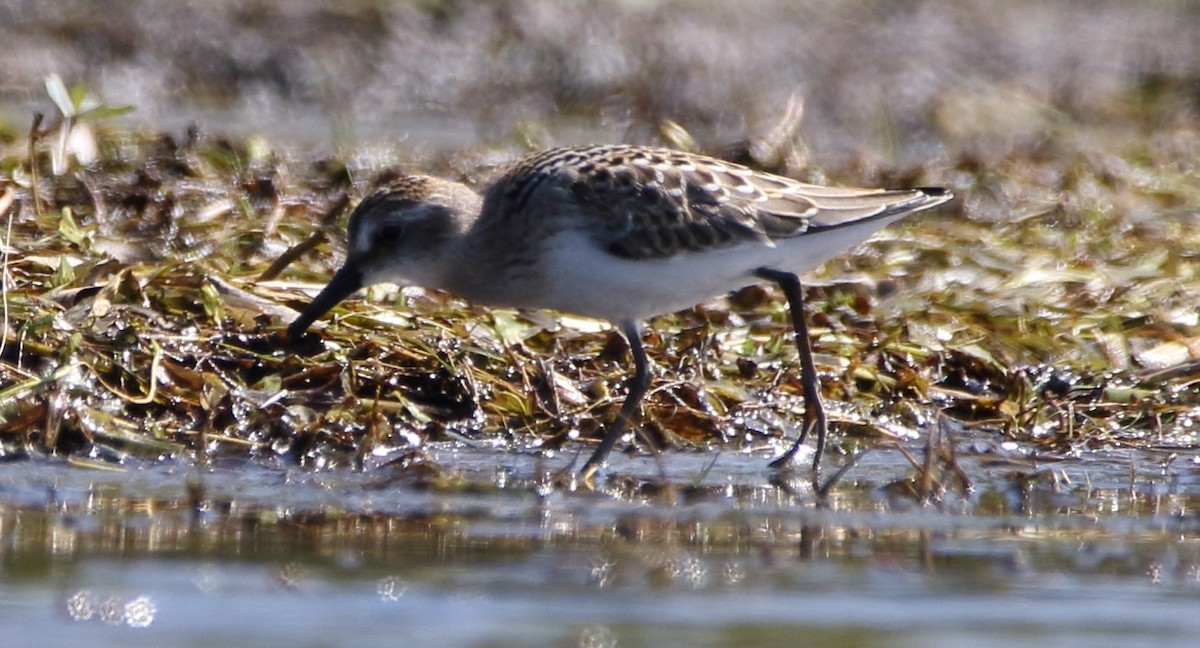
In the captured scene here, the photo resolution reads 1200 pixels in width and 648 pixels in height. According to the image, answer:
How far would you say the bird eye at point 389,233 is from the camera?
7195 millimetres

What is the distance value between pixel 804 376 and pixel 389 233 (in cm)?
158

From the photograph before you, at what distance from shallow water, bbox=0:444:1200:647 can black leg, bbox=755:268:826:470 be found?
0.18 m

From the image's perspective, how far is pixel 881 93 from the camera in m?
15.4

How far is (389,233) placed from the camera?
23.7 ft

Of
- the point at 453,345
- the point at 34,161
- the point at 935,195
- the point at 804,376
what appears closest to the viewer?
the point at 804,376

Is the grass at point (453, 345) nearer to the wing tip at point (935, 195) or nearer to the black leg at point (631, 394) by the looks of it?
the black leg at point (631, 394)

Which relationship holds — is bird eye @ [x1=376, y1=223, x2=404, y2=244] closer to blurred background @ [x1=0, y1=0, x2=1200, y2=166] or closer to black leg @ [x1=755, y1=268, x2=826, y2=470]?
black leg @ [x1=755, y1=268, x2=826, y2=470]

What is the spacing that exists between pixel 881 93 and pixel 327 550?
1061cm

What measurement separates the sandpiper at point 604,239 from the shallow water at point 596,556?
0.57 m

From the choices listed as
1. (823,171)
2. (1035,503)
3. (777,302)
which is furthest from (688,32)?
(1035,503)

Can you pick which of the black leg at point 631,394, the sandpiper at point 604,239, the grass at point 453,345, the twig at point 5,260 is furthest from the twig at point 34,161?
the black leg at point 631,394

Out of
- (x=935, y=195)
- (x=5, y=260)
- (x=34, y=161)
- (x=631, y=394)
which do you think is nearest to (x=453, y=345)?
(x=631, y=394)

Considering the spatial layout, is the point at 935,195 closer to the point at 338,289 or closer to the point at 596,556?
the point at 338,289

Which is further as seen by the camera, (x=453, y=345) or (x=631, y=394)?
(x=453, y=345)
